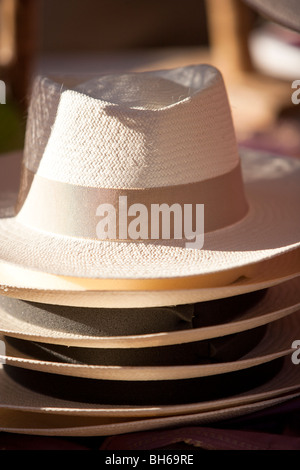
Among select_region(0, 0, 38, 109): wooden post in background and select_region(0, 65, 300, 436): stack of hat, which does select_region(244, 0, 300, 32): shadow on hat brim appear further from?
select_region(0, 0, 38, 109): wooden post in background

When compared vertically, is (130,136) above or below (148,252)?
above

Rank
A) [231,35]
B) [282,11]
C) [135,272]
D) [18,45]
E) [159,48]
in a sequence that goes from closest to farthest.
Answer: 1. [135,272]
2. [282,11]
3. [18,45]
4. [231,35]
5. [159,48]

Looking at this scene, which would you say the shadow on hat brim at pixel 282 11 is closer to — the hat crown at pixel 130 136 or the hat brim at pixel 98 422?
the hat crown at pixel 130 136

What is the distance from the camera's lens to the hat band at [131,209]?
1.11 m

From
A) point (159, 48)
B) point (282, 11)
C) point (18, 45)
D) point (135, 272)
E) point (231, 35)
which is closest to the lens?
point (135, 272)

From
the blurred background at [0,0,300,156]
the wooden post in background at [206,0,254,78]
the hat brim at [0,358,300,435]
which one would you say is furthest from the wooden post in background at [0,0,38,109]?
the hat brim at [0,358,300,435]

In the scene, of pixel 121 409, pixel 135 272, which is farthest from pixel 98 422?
pixel 135 272

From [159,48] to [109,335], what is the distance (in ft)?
16.4

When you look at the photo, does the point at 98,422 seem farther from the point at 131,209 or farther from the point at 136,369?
the point at 131,209

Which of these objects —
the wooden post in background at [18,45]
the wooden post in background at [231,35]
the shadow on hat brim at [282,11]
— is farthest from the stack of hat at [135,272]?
the wooden post in background at [231,35]

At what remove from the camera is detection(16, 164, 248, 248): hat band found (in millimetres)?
1105

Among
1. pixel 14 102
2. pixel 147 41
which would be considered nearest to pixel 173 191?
pixel 14 102

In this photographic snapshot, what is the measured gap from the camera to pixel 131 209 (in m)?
1.11
